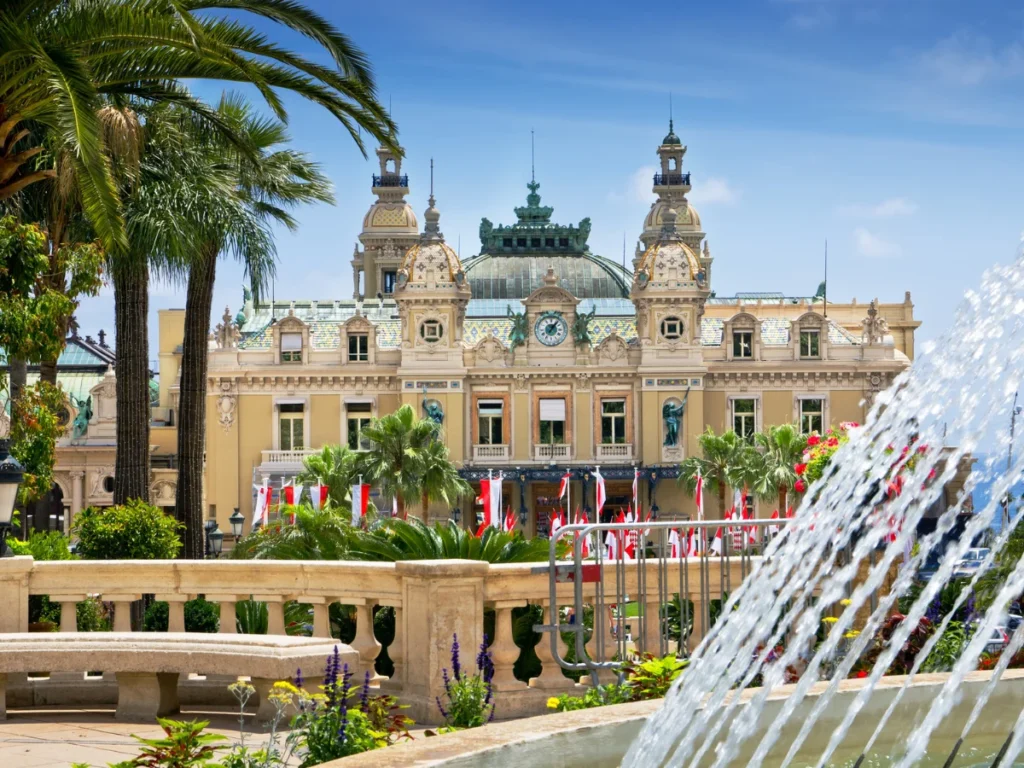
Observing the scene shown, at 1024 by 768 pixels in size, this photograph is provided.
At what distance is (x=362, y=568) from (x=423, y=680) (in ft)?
2.68

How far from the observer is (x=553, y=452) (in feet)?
212

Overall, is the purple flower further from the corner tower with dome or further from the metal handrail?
the corner tower with dome

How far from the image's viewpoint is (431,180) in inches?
2830

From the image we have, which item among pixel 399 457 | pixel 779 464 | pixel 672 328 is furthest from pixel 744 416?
pixel 399 457

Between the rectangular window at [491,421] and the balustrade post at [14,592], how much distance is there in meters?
54.9

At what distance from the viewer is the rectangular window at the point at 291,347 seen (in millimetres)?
65438

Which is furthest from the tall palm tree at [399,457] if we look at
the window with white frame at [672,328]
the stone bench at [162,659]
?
the stone bench at [162,659]

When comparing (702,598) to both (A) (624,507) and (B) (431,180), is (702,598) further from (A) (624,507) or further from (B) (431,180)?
(B) (431,180)

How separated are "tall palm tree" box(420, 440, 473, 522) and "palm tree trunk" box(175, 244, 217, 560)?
2614cm

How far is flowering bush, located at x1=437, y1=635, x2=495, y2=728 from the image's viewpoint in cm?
789

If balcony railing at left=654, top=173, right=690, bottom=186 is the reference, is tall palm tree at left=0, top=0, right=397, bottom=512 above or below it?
below

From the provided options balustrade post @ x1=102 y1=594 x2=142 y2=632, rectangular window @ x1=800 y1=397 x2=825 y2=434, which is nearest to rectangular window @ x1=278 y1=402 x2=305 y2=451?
rectangular window @ x1=800 y1=397 x2=825 y2=434

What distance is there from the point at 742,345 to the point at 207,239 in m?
44.7

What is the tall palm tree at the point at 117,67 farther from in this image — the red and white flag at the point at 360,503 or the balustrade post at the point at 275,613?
the red and white flag at the point at 360,503
